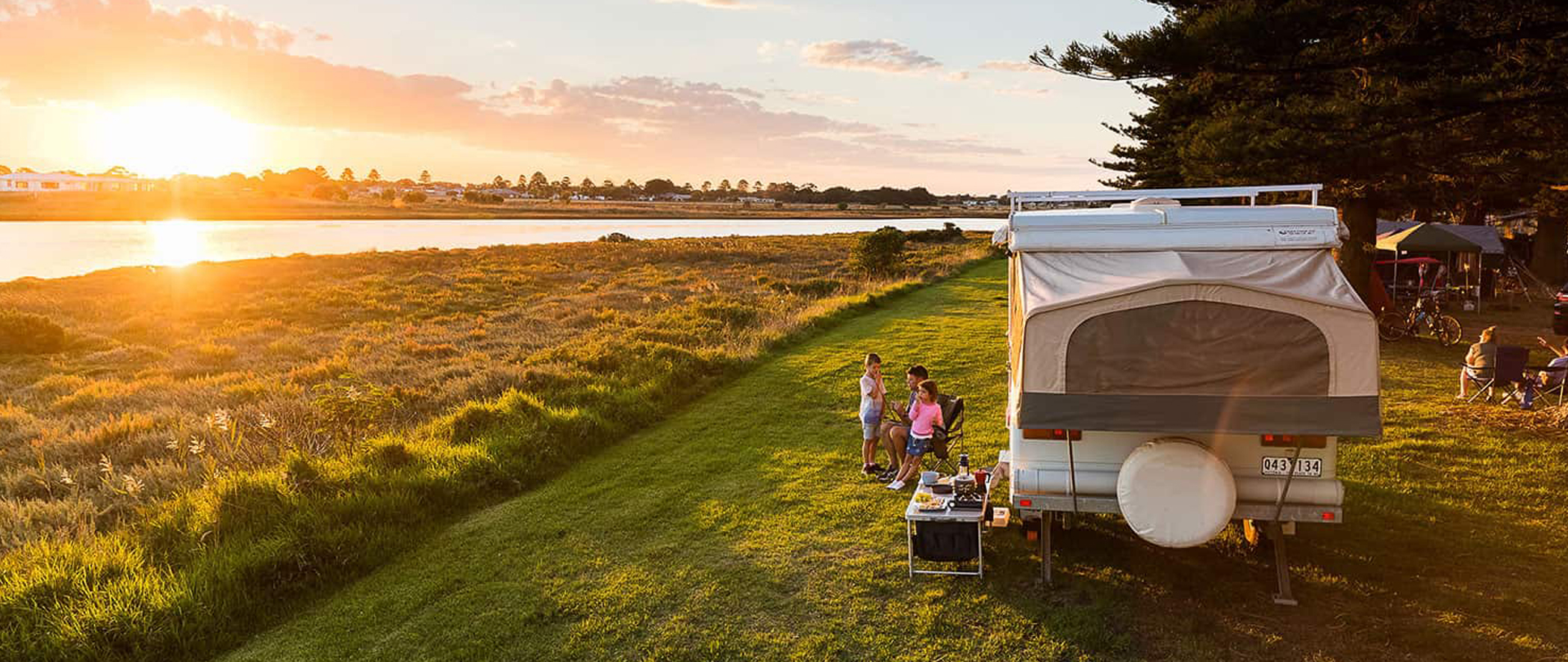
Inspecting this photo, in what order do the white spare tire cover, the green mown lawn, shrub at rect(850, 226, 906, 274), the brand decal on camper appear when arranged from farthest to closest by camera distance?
shrub at rect(850, 226, 906, 274) → the brand decal on camper → the green mown lawn → the white spare tire cover

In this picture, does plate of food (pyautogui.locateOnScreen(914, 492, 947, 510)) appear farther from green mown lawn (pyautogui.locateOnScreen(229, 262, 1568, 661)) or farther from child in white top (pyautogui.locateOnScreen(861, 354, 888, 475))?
child in white top (pyautogui.locateOnScreen(861, 354, 888, 475))

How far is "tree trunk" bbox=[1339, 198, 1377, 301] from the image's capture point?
18484mm

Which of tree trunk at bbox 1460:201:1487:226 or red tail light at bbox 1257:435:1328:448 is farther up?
tree trunk at bbox 1460:201:1487:226

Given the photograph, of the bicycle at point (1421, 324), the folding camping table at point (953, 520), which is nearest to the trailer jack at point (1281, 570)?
the folding camping table at point (953, 520)

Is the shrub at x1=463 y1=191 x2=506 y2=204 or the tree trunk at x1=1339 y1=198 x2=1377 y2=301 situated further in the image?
the shrub at x1=463 y1=191 x2=506 y2=204

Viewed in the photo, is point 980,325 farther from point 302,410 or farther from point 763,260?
point 763,260

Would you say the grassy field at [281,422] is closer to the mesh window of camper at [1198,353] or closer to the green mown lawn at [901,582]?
the green mown lawn at [901,582]

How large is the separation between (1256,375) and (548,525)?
6450 millimetres

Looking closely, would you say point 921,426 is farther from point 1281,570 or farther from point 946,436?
point 1281,570

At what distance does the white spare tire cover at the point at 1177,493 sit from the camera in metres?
5.89

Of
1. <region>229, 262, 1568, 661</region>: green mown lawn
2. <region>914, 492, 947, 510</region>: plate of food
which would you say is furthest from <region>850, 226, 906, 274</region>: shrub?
<region>914, 492, 947, 510</region>: plate of food

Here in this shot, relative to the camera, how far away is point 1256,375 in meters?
5.66

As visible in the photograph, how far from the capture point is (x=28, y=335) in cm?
2436

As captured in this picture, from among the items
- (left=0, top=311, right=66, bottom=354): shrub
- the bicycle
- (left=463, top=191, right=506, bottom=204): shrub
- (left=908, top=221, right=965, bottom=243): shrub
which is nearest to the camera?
the bicycle
